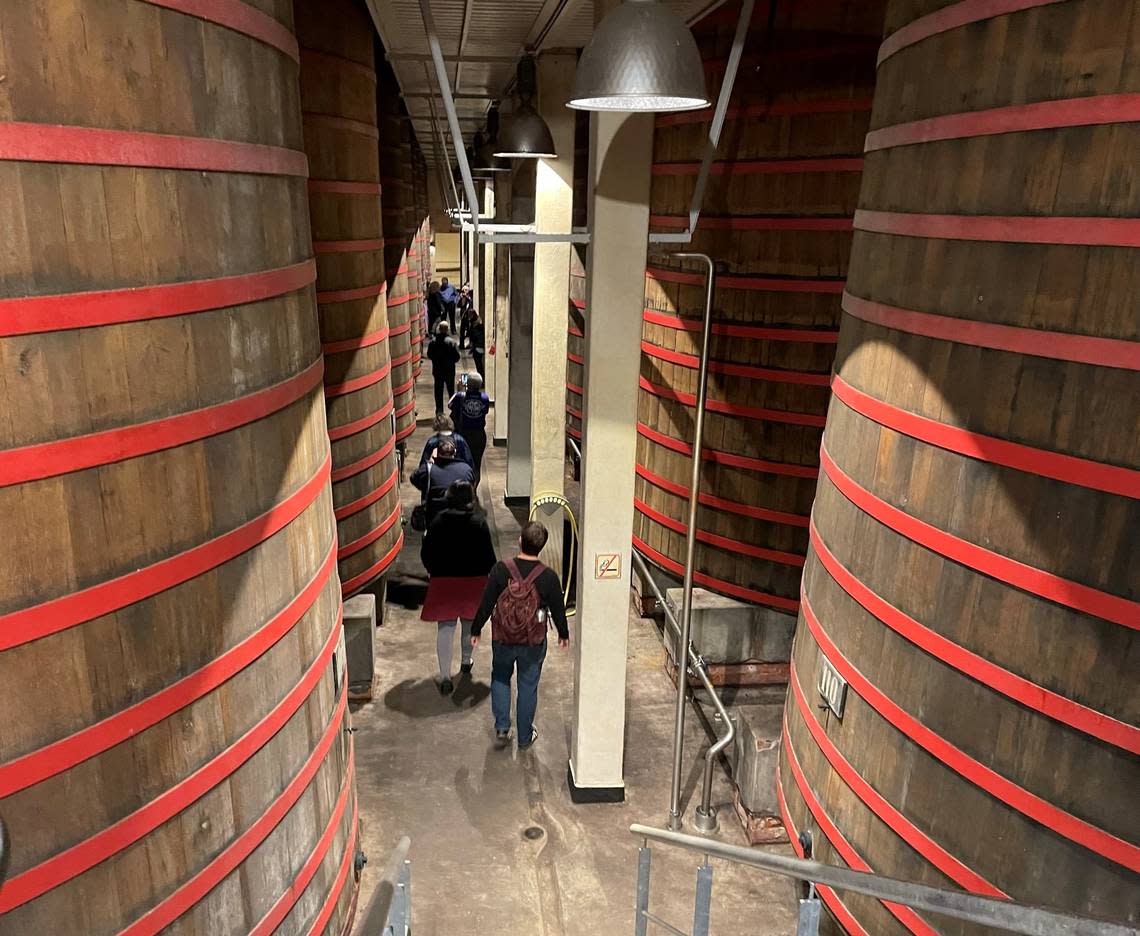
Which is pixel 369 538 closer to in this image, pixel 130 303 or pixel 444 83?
pixel 444 83

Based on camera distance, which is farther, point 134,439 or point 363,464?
point 363,464

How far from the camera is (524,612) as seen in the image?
211 inches

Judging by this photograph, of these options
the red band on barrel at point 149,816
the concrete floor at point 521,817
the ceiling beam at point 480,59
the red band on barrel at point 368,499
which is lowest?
the concrete floor at point 521,817

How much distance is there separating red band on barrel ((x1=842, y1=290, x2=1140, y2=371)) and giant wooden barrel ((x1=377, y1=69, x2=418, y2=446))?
700 cm

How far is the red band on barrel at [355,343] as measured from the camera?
19.4 feet

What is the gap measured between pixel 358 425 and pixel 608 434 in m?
2.24

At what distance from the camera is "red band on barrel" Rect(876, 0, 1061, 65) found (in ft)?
7.18

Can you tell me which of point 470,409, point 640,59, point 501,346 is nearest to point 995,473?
point 640,59

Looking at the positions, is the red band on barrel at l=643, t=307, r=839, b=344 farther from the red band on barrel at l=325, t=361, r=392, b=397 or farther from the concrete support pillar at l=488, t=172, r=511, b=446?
the concrete support pillar at l=488, t=172, r=511, b=446

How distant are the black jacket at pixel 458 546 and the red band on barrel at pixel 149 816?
9.92ft

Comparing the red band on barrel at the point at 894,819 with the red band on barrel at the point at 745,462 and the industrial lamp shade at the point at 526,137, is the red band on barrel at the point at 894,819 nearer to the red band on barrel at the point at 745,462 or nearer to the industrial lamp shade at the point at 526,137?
the red band on barrel at the point at 745,462

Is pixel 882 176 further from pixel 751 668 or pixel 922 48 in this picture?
pixel 751 668

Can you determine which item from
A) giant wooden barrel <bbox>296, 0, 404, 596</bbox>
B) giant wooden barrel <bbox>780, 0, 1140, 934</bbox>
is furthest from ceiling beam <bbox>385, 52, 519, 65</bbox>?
giant wooden barrel <bbox>780, 0, 1140, 934</bbox>

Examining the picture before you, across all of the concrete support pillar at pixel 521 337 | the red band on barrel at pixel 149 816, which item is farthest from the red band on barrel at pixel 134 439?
the concrete support pillar at pixel 521 337
